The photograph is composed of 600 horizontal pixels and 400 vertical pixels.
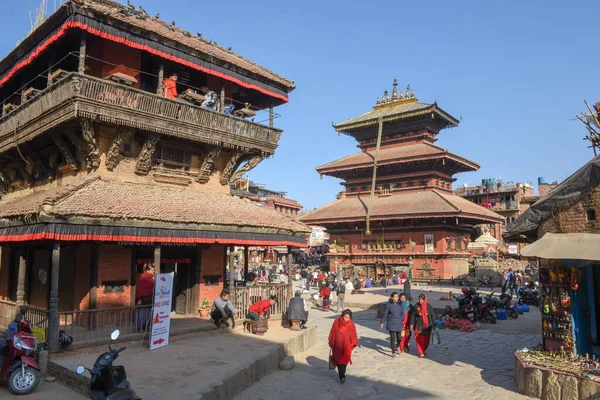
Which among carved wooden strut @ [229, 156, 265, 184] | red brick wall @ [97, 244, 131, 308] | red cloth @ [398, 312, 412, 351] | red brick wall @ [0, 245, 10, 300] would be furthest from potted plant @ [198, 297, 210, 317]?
red brick wall @ [0, 245, 10, 300]

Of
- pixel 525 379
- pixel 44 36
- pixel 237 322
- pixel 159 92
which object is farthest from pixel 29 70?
pixel 525 379

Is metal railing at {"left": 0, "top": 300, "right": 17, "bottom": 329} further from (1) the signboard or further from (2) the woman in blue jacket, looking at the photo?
(2) the woman in blue jacket

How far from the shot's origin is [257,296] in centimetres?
1648

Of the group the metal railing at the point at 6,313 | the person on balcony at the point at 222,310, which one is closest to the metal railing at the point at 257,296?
the person on balcony at the point at 222,310

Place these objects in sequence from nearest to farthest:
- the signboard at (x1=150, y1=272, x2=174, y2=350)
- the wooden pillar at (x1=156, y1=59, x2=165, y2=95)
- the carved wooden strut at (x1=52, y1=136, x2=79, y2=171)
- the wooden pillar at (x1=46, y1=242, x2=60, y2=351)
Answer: the wooden pillar at (x1=46, y1=242, x2=60, y2=351)
the signboard at (x1=150, y1=272, x2=174, y2=350)
the carved wooden strut at (x1=52, y1=136, x2=79, y2=171)
the wooden pillar at (x1=156, y1=59, x2=165, y2=95)

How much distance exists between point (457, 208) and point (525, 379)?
2655 centimetres

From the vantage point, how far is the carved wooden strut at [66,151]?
1447 centimetres

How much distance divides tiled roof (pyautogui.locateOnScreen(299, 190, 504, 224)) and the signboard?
2651cm

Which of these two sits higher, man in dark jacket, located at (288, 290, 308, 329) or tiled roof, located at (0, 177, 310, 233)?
tiled roof, located at (0, 177, 310, 233)

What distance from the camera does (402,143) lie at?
144 feet

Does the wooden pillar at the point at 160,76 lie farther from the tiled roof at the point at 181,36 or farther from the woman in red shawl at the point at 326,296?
the woman in red shawl at the point at 326,296

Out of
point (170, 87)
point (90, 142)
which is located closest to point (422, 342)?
point (90, 142)

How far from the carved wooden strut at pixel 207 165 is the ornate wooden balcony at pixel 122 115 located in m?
0.46

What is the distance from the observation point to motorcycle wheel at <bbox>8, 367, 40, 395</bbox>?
26.8 feet
